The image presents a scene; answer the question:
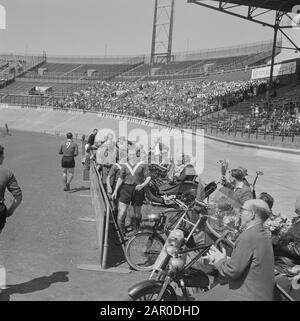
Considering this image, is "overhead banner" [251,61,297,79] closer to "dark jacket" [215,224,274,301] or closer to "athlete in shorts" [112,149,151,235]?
"athlete in shorts" [112,149,151,235]

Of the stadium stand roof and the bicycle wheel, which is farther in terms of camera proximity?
the stadium stand roof

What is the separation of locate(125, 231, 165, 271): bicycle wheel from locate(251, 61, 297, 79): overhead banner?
30.6 meters

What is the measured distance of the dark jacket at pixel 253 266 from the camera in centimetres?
396

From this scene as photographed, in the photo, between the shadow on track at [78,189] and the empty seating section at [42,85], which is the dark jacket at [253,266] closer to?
the shadow on track at [78,189]

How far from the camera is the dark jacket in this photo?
3961mm

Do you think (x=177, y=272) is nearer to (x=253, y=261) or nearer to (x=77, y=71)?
(x=253, y=261)

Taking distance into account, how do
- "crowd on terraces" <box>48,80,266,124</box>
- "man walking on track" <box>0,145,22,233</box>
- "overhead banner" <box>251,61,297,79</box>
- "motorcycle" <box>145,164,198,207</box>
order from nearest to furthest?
"man walking on track" <box>0,145,22,233</box> → "motorcycle" <box>145,164,198,207</box> → "overhead banner" <box>251,61,297,79</box> → "crowd on terraces" <box>48,80,266,124</box>

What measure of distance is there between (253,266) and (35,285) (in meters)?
3.55

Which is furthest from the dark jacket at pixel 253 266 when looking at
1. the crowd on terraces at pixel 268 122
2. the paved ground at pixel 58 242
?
the crowd on terraces at pixel 268 122

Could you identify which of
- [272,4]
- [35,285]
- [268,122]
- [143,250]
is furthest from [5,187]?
[272,4]

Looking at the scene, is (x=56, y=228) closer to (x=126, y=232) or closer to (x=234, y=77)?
(x=126, y=232)

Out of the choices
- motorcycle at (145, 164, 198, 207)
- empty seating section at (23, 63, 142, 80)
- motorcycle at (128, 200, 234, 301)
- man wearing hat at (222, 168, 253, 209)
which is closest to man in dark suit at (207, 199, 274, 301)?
motorcycle at (128, 200, 234, 301)

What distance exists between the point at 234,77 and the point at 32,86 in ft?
139

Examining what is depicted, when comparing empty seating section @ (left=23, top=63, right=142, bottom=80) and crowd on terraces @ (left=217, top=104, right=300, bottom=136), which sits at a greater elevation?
empty seating section @ (left=23, top=63, right=142, bottom=80)
